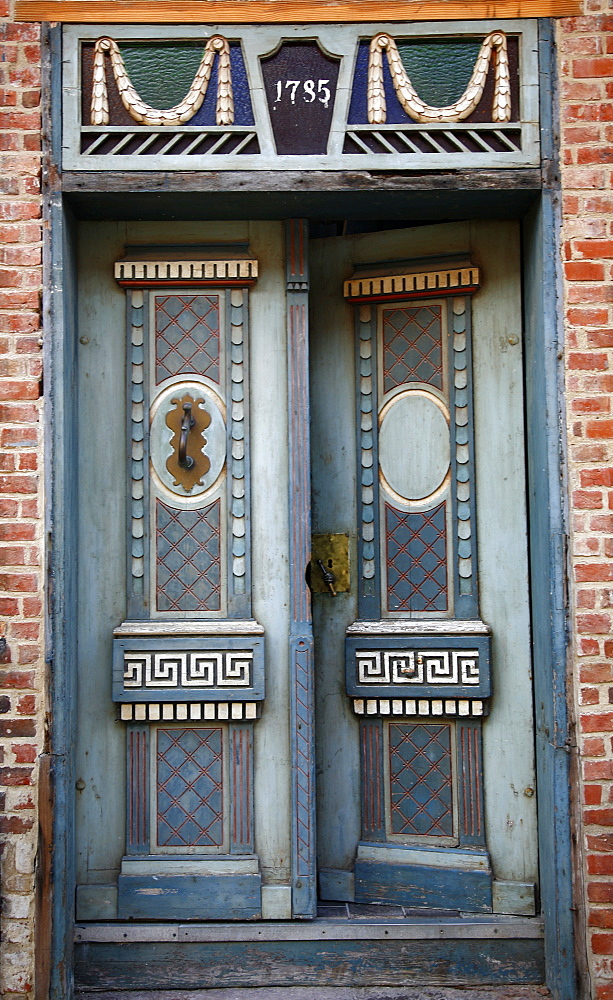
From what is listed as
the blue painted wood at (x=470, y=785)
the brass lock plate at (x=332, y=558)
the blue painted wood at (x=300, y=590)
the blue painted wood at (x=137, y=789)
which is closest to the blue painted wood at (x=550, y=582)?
the blue painted wood at (x=470, y=785)

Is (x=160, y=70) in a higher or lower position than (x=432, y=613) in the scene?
higher

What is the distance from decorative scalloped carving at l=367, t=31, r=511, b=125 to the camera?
298 cm

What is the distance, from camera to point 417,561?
128 inches

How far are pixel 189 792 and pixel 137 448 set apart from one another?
1.28 metres

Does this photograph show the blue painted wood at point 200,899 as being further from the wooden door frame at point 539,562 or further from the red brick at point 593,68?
the red brick at point 593,68

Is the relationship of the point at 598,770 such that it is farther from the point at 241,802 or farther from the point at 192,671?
the point at 192,671

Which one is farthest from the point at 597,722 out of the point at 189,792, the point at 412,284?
the point at 412,284

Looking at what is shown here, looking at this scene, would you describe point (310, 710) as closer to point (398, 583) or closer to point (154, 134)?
point (398, 583)

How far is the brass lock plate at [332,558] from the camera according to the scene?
327cm

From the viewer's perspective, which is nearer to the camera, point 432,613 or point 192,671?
point 192,671

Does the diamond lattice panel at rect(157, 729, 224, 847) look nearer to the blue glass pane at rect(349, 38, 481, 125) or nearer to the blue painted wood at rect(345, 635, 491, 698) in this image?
the blue painted wood at rect(345, 635, 491, 698)

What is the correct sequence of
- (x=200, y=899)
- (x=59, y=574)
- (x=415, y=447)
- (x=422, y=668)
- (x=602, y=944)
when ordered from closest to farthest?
(x=602, y=944) < (x=59, y=574) < (x=200, y=899) < (x=422, y=668) < (x=415, y=447)

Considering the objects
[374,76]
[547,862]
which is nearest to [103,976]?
[547,862]

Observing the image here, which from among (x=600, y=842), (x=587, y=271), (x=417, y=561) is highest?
(x=587, y=271)
